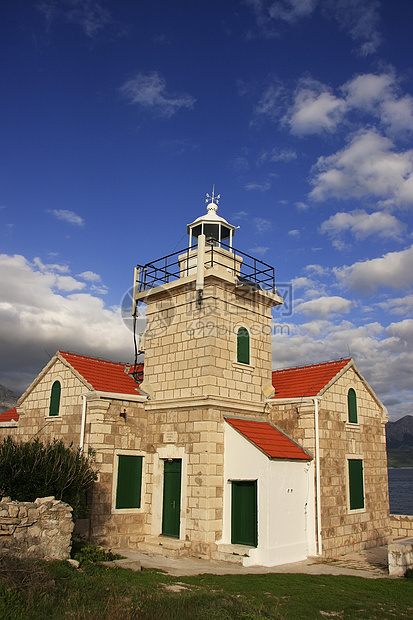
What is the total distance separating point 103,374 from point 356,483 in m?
9.08

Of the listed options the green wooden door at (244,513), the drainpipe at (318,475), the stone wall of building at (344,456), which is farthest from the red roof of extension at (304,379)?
the green wooden door at (244,513)

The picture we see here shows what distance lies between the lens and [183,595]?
9.22 m

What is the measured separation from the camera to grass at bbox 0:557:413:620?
294 inches

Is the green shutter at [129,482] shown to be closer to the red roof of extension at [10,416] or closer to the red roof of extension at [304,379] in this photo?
the red roof of extension at [304,379]

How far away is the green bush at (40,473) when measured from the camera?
11086 mm

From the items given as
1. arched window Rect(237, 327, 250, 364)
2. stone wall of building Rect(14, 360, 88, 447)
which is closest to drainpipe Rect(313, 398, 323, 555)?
arched window Rect(237, 327, 250, 364)

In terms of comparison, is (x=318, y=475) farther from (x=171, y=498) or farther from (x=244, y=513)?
(x=171, y=498)

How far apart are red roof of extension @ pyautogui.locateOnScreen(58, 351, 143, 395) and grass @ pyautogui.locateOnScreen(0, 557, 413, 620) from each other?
621 centimetres

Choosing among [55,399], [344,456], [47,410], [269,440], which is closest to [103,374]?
[55,399]

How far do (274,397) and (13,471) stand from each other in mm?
8394

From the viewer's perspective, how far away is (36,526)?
10227 mm

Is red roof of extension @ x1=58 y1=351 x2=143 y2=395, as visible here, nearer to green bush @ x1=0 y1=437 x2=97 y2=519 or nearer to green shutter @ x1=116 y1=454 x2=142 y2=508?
green shutter @ x1=116 y1=454 x2=142 y2=508

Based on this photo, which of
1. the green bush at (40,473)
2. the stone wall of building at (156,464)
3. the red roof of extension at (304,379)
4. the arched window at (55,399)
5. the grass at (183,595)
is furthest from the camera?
the arched window at (55,399)

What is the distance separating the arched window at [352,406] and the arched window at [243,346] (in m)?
3.81
